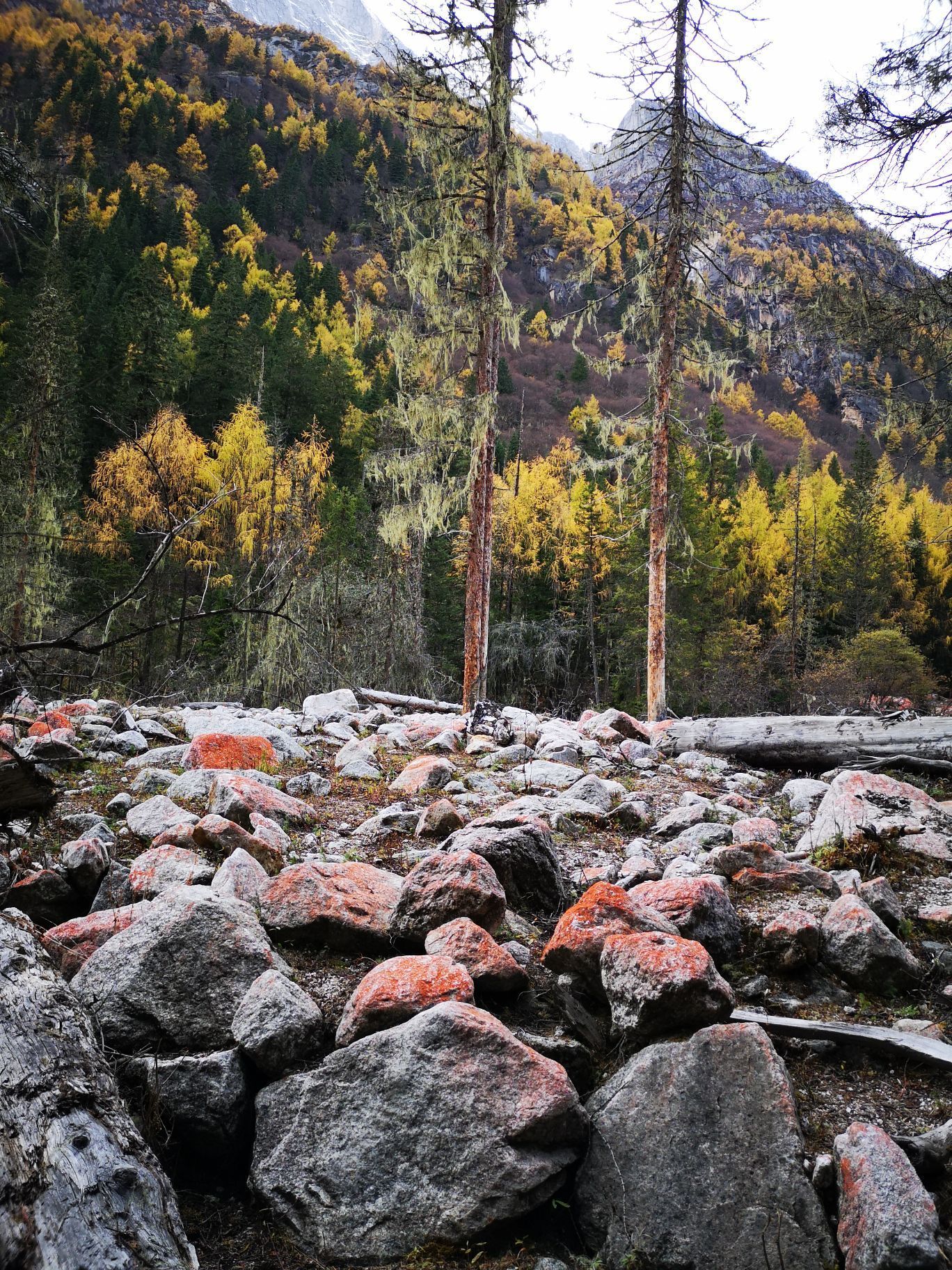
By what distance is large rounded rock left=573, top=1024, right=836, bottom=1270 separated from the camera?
183 cm

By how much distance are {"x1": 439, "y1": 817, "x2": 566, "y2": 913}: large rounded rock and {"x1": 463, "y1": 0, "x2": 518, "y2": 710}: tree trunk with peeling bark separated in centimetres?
683

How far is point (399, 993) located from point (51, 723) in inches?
176

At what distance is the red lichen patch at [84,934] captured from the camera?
8.43 ft

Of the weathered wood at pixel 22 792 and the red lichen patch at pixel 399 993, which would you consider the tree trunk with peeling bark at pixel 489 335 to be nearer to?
the weathered wood at pixel 22 792

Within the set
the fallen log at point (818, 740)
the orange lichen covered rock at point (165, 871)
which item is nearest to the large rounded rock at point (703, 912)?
the orange lichen covered rock at point (165, 871)

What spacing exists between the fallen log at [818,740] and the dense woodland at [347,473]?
9.96 ft

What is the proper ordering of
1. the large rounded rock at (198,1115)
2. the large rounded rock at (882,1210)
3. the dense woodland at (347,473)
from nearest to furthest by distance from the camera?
the large rounded rock at (882,1210)
the large rounded rock at (198,1115)
the dense woodland at (347,473)

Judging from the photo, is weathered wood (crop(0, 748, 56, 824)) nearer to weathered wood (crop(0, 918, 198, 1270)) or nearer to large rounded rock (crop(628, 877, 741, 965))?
weathered wood (crop(0, 918, 198, 1270))

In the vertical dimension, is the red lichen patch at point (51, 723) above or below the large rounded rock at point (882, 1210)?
above

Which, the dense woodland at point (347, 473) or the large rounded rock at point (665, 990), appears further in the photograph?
the dense woodland at point (347, 473)

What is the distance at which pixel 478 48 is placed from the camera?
1019 cm

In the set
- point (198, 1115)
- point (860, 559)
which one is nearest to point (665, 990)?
point (198, 1115)

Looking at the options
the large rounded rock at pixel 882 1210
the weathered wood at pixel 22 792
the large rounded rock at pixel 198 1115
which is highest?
the weathered wood at pixel 22 792

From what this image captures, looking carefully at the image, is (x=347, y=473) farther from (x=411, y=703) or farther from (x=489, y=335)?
(x=411, y=703)
